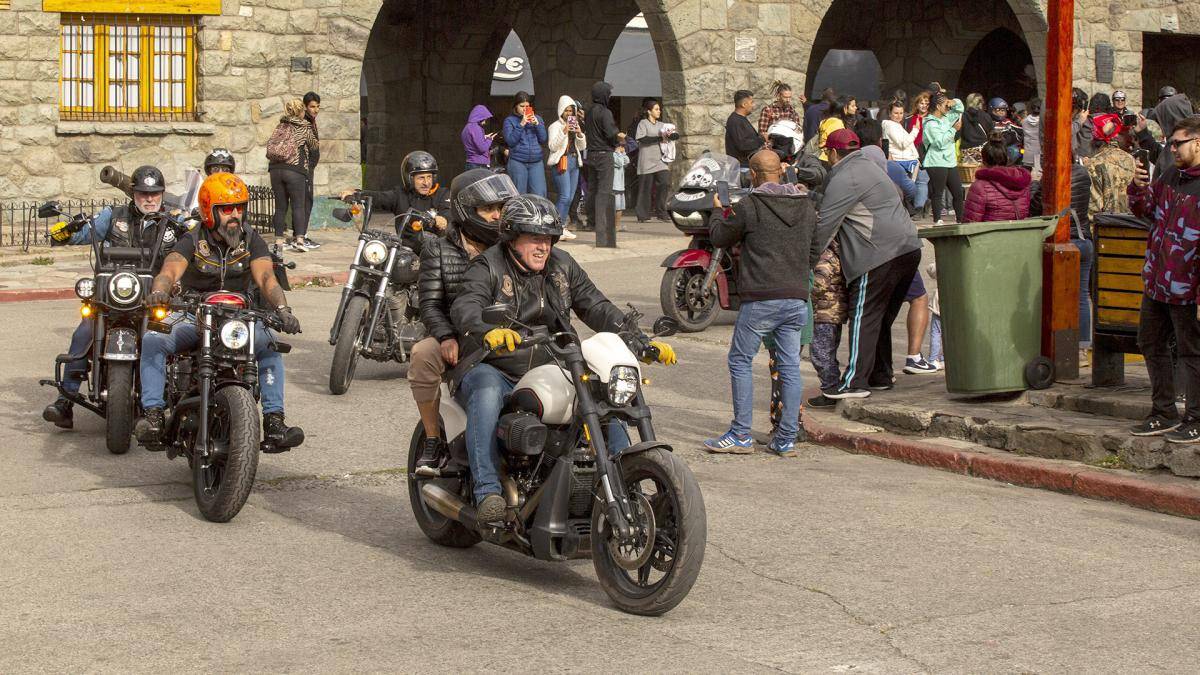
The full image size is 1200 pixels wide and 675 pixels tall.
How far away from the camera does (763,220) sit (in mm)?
9352

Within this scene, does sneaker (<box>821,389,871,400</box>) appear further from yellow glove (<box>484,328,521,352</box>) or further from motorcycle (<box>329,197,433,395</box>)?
yellow glove (<box>484,328,521,352</box>)

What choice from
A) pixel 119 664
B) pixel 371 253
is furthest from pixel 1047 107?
pixel 119 664

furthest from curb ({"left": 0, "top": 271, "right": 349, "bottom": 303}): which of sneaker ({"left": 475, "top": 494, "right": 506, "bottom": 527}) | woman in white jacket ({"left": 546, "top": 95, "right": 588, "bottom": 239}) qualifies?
sneaker ({"left": 475, "top": 494, "right": 506, "bottom": 527})

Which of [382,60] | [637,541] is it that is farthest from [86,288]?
[382,60]

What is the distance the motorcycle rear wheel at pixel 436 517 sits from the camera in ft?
23.4

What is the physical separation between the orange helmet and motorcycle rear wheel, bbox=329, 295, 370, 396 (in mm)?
2573

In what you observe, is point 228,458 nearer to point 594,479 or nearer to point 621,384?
point 594,479

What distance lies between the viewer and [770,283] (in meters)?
9.36

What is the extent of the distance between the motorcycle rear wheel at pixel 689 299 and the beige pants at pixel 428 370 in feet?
22.9

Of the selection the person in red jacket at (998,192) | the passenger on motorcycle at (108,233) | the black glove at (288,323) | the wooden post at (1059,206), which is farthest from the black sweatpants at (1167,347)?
the passenger on motorcycle at (108,233)

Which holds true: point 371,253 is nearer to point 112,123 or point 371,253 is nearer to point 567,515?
point 567,515

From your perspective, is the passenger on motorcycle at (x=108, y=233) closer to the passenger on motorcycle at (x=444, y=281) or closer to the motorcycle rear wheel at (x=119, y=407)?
the motorcycle rear wheel at (x=119, y=407)

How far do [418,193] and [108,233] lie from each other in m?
2.39

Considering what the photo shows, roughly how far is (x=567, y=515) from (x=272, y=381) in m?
2.47
